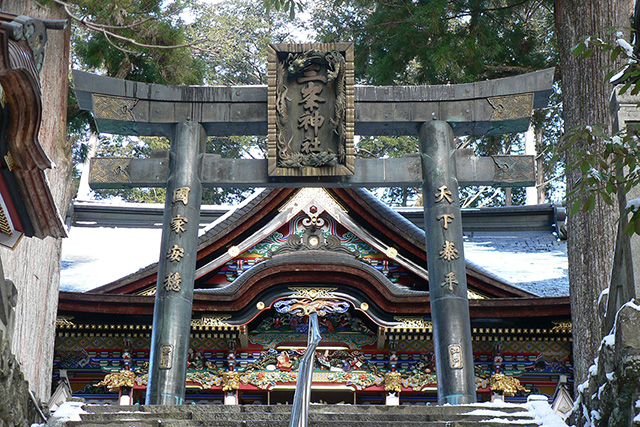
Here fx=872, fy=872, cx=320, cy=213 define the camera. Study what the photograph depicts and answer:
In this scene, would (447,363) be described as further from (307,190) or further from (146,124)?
(146,124)

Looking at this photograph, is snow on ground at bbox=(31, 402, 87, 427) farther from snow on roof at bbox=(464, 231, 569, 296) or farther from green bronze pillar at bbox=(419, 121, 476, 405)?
snow on roof at bbox=(464, 231, 569, 296)

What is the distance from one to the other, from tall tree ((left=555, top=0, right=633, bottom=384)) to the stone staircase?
2648 millimetres

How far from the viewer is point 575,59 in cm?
1021

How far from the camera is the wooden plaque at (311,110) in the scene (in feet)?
34.7

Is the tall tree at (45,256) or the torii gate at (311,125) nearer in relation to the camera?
the tall tree at (45,256)

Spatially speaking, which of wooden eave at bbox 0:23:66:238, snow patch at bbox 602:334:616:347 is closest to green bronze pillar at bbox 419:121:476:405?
snow patch at bbox 602:334:616:347

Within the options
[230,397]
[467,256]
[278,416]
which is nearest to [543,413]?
[278,416]

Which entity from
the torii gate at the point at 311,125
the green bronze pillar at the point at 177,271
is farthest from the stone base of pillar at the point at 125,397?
the torii gate at the point at 311,125

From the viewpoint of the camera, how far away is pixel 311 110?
35.8 feet

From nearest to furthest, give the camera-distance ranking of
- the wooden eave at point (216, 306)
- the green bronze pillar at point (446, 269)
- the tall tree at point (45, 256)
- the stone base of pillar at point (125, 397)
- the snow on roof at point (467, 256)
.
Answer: the tall tree at point (45, 256) → the green bronze pillar at point (446, 269) → the wooden eave at point (216, 306) → the stone base of pillar at point (125, 397) → the snow on roof at point (467, 256)

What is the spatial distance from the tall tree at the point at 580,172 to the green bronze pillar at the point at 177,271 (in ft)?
14.2

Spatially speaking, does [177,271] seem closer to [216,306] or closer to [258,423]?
[216,306]

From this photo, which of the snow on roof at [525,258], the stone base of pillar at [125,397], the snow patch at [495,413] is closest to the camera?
the snow patch at [495,413]

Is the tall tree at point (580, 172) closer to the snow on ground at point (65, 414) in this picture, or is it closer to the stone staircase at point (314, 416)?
the stone staircase at point (314, 416)
